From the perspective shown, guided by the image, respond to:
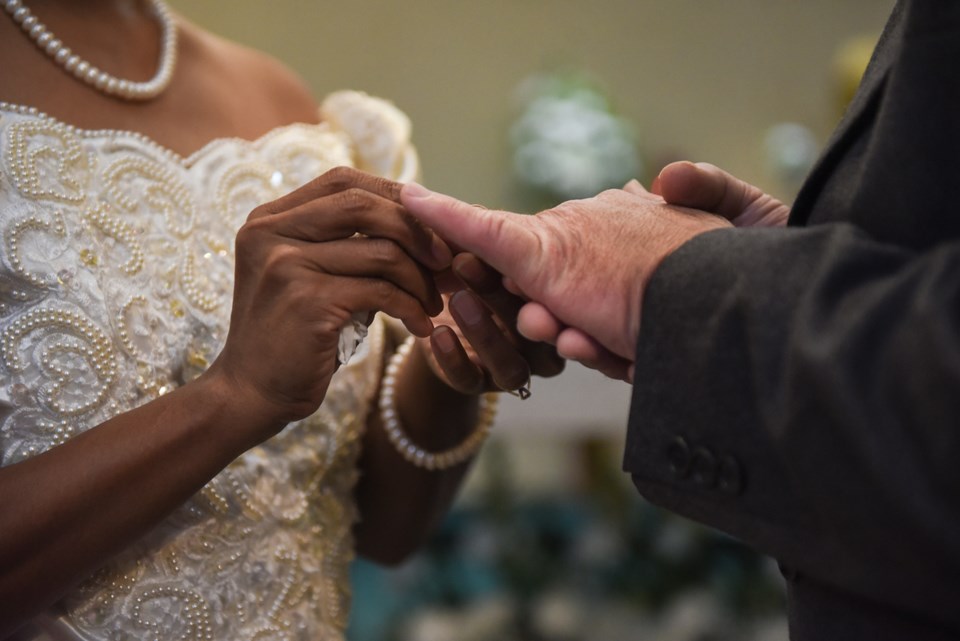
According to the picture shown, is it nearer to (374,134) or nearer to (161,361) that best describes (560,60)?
(374,134)

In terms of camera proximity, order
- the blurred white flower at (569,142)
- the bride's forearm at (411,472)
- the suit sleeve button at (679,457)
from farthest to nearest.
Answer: the blurred white flower at (569,142)
the bride's forearm at (411,472)
the suit sleeve button at (679,457)

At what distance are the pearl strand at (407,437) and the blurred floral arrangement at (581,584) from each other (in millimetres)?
1052

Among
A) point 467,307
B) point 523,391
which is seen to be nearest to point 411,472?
point 523,391

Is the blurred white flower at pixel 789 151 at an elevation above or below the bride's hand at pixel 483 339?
above

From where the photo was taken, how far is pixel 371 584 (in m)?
2.53

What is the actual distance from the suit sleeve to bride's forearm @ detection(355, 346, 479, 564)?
0.53 m

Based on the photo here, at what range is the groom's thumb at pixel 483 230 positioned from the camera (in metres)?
0.84

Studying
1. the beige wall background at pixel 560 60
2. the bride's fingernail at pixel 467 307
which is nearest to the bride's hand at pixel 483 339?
the bride's fingernail at pixel 467 307

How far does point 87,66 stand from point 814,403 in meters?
0.93

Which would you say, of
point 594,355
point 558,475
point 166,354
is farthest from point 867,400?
point 558,475

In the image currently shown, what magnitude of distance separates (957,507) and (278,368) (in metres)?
0.56

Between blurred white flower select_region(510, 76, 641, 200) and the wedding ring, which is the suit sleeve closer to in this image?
the wedding ring

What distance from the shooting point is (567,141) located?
10.9ft

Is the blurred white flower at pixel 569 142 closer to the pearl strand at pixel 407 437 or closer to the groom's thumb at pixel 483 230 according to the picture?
the pearl strand at pixel 407 437
